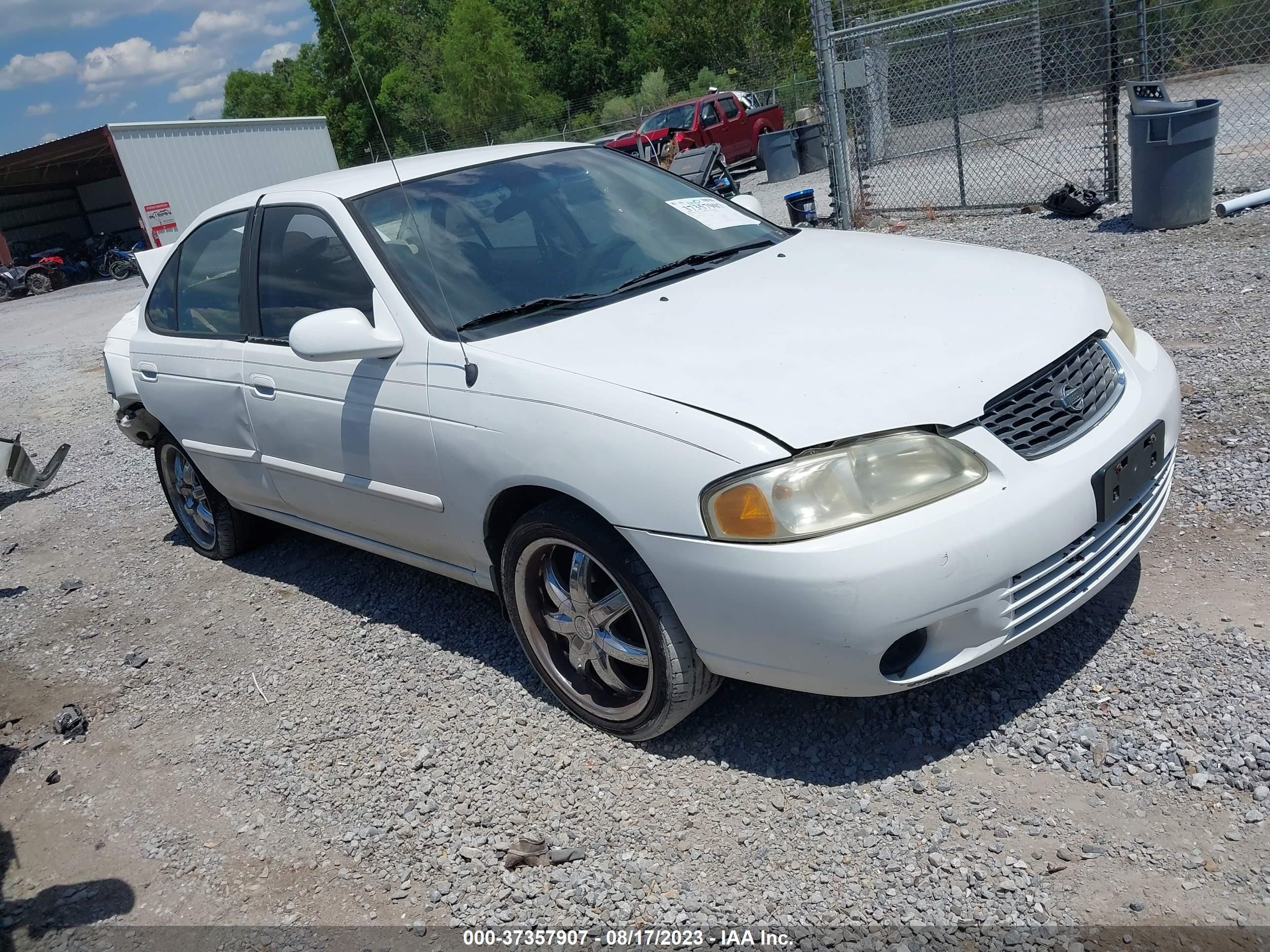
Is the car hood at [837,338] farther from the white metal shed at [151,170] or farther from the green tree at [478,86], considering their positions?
the green tree at [478,86]

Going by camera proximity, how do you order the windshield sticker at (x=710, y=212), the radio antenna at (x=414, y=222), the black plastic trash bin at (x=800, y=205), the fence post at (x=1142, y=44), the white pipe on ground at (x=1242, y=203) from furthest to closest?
the black plastic trash bin at (x=800, y=205) → the fence post at (x=1142, y=44) → the white pipe on ground at (x=1242, y=203) → the windshield sticker at (x=710, y=212) → the radio antenna at (x=414, y=222)

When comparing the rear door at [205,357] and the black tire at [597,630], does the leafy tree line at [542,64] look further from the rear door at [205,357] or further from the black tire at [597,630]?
the black tire at [597,630]

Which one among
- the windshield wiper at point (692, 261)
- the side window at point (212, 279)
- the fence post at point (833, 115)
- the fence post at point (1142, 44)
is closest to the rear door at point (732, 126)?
the fence post at point (833, 115)

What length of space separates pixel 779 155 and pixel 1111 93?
8.66 m

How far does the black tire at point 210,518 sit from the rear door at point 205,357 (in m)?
0.31

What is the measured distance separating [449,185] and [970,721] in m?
2.61

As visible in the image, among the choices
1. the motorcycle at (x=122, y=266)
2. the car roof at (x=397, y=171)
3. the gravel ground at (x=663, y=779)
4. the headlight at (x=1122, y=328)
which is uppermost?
the car roof at (x=397, y=171)

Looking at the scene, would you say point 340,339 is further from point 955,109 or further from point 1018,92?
point 1018,92

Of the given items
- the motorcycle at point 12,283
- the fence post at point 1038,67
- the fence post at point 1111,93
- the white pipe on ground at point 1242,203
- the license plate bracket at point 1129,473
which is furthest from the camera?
the motorcycle at point 12,283

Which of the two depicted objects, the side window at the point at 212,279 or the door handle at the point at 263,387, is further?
the side window at the point at 212,279

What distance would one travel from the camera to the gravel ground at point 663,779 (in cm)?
241

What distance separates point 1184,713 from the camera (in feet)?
9.09

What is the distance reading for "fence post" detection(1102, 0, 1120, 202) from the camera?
9.43 m

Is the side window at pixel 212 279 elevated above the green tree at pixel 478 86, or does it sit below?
below
